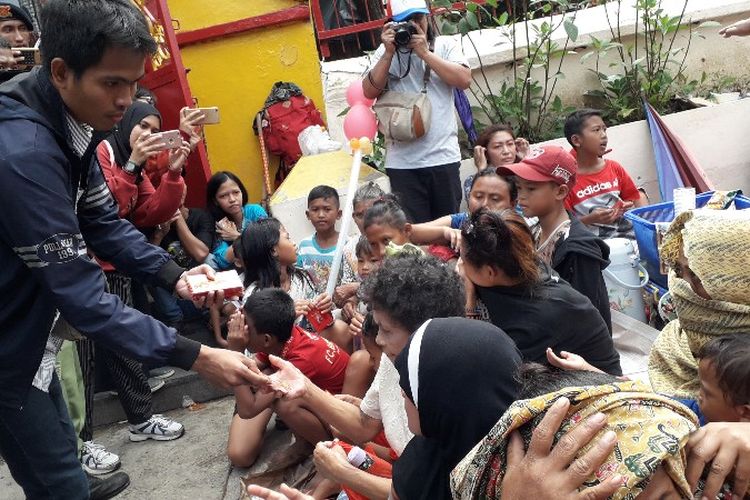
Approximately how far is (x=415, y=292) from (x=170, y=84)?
12.3 ft

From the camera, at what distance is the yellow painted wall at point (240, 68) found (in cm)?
681

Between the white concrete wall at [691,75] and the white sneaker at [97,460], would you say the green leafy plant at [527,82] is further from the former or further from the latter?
the white sneaker at [97,460]

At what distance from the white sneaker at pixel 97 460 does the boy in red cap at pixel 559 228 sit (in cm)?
249

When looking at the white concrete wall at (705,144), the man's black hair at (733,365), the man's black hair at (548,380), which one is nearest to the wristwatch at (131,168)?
the man's black hair at (548,380)

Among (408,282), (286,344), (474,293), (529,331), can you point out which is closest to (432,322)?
(408,282)

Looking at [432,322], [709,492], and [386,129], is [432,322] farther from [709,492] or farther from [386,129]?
[386,129]

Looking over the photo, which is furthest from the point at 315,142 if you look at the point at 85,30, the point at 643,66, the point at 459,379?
the point at 459,379

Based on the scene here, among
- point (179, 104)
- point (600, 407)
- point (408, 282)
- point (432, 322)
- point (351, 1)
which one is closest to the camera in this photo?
point (600, 407)

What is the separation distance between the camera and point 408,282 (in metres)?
2.72

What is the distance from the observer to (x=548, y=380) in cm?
167

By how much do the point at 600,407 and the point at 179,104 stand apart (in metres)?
4.89

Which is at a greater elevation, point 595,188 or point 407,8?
point 407,8

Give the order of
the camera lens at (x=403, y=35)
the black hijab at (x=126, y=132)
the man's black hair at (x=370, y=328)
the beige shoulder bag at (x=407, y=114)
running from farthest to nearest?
the beige shoulder bag at (x=407, y=114)
the camera lens at (x=403, y=35)
the black hijab at (x=126, y=132)
the man's black hair at (x=370, y=328)

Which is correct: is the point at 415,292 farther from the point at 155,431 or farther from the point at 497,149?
the point at 497,149
